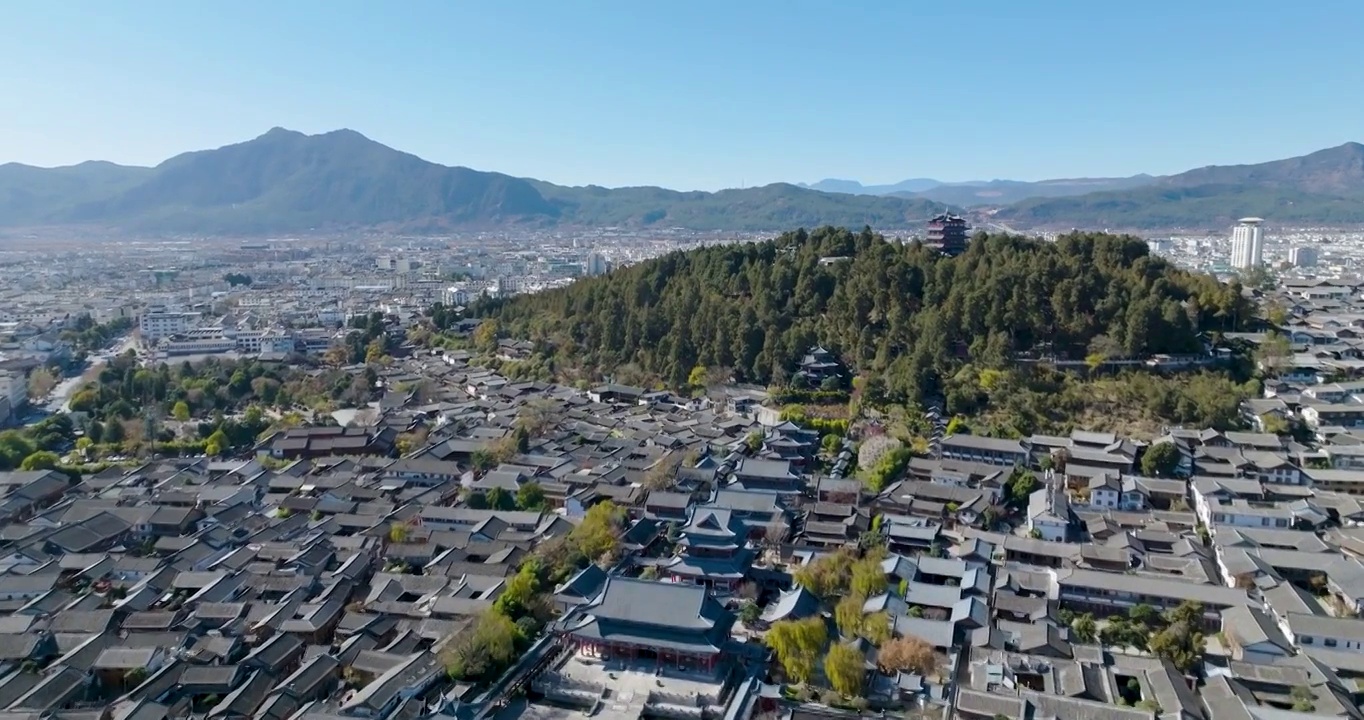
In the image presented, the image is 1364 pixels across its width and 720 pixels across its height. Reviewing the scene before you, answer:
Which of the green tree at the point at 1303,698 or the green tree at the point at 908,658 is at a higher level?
the green tree at the point at 908,658

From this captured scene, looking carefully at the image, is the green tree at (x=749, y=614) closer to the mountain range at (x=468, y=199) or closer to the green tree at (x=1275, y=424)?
the green tree at (x=1275, y=424)

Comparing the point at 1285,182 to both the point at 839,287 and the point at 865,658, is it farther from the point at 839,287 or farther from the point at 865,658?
the point at 865,658

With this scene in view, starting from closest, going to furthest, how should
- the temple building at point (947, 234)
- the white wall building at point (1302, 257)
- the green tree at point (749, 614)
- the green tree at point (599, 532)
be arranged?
the green tree at point (749, 614) < the green tree at point (599, 532) < the temple building at point (947, 234) < the white wall building at point (1302, 257)

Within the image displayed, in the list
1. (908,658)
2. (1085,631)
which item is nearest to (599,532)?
(908,658)

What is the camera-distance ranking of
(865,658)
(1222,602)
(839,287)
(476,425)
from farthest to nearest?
1. (839,287)
2. (476,425)
3. (1222,602)
4. (865,658)

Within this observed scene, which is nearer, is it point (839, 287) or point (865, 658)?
point (865, 658)

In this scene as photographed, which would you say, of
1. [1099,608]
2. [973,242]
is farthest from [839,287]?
[1099,608]

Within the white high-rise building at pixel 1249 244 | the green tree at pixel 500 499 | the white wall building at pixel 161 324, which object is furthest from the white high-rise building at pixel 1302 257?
the white wall building at pixel 161 324
